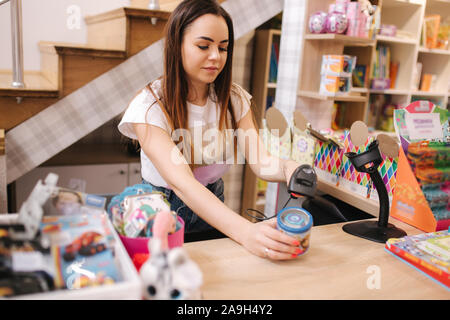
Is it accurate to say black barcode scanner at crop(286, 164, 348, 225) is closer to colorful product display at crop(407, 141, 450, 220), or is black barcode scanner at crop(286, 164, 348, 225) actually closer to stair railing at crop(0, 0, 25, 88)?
colorful product display at crop(407, 141, 450, 220)

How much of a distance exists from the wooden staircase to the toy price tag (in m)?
1.30

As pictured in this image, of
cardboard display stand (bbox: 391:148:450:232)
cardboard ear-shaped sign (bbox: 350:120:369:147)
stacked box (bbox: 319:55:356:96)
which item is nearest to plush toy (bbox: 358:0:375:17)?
stacked box (bbox: 319:55:356:96)

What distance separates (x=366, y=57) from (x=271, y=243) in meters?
2.46

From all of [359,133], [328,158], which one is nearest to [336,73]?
[328,158]

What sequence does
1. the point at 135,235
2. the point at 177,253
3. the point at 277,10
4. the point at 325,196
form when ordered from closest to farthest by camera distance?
the point at 177,253
the point at 135,235
the point at 325,196
the point at 277,10

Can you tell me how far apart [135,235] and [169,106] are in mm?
632

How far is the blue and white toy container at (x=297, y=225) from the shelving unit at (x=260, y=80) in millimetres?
2008

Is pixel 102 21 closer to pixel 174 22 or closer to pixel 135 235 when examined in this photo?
pixel 174 22

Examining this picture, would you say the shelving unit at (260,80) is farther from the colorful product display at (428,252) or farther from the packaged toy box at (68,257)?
the packaged toy box at (68,257)

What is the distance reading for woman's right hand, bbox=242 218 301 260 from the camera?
89 cm

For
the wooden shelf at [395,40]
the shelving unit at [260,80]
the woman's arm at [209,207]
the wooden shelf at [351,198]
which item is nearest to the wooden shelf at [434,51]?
the wooden shelf at [395,40]

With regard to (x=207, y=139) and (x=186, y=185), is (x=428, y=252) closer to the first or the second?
(x=186, y=185)

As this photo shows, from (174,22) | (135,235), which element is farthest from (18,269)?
(174,22)

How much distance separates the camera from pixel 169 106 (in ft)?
4.25
